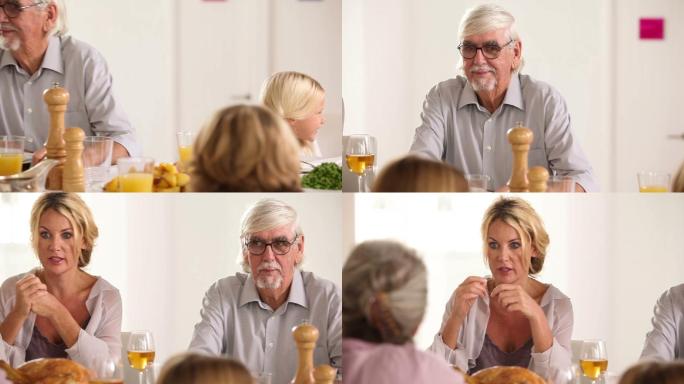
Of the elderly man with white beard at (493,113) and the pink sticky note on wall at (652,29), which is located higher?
the pink sticky note on wall at (652,29)

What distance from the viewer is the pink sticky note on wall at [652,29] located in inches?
108

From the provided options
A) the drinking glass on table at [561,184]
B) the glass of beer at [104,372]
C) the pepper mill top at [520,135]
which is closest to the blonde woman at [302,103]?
the pepper mill top at [520,135]

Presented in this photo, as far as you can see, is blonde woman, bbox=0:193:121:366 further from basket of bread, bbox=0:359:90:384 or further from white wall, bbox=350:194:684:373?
white wall, bbox=350:194:684:373

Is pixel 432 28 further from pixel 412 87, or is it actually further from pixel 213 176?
pixel 213 176

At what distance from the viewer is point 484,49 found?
2.74 m

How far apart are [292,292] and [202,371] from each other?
0.93 feet

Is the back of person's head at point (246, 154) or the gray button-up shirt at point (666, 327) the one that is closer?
the back of person's head at point (246, 154)

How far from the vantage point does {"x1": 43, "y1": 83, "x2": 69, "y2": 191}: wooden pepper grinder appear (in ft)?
8.80

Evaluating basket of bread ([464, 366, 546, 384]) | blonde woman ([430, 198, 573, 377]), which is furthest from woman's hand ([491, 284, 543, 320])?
basket of bread ([464, 366, 546, 384])

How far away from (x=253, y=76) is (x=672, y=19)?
1013mm

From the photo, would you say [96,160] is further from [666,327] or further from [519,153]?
[666,327]

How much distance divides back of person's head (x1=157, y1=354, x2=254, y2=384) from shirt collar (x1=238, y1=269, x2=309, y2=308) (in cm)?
15

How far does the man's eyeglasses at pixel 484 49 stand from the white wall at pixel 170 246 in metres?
0.46

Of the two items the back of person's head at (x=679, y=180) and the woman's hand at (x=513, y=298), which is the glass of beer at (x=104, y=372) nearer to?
the woman's hand at (x=513, y=298)
